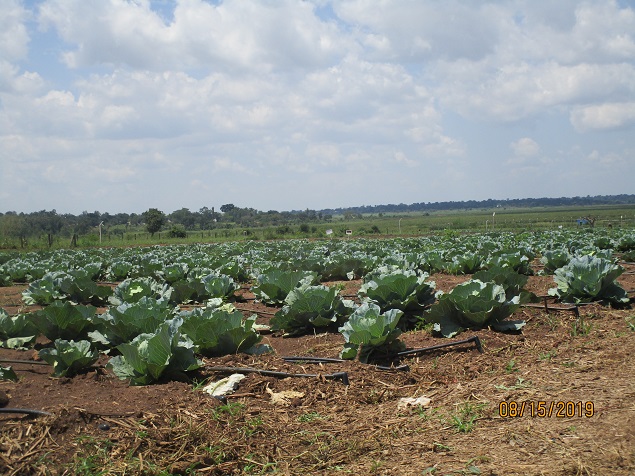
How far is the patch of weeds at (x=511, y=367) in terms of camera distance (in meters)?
5.47

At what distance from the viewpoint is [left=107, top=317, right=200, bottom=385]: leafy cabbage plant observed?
5164 millimetres

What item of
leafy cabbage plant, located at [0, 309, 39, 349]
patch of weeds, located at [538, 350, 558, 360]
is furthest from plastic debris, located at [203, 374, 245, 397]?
leafy cabbage plant, located at [0, 309, 39, 349]

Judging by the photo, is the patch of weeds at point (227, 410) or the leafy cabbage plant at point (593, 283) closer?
the patch of weeds at point (227, 410)

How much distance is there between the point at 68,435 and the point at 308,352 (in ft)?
11.8

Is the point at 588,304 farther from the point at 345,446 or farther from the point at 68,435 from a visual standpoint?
the point at 68,435

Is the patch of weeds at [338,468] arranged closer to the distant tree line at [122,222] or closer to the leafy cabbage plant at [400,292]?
the leafy cabbage plant at [400,292]

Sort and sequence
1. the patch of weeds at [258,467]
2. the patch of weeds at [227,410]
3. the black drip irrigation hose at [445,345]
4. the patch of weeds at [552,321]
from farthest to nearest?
the patch of weeds at [552,321] → the black drip irrigation hose at [445,345] → the patch of weeds at [227,410] → the patch of weeds at [258,467]

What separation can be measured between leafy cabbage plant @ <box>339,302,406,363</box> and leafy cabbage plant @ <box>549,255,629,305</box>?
3.80m

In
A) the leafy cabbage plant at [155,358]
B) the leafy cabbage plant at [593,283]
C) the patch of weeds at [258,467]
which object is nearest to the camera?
the patch of weeds at [258,467]

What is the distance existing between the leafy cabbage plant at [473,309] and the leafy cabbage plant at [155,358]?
3.22m

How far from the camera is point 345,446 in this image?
398cm

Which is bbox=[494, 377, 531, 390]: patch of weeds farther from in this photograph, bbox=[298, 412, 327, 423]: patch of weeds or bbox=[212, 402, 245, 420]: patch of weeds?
bbox=[212, 402, 245, 420]: patch of weeds
